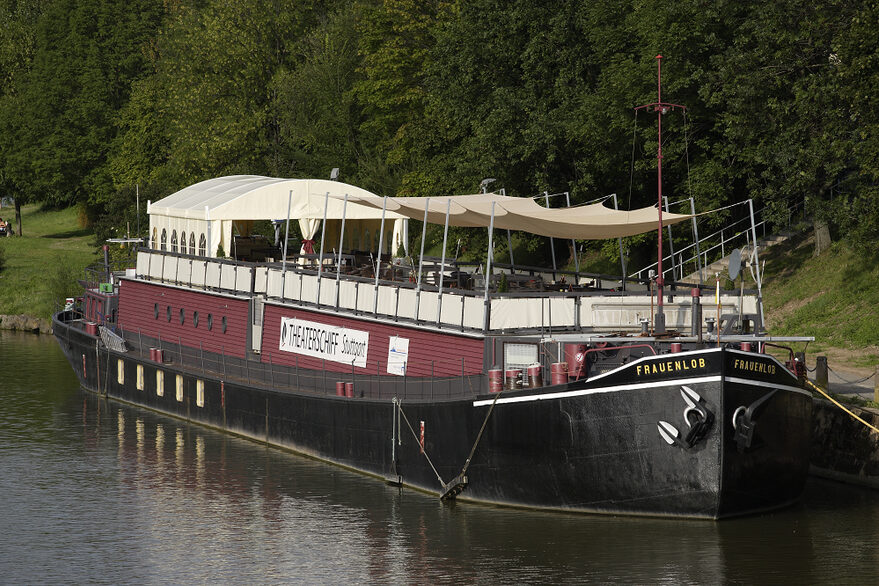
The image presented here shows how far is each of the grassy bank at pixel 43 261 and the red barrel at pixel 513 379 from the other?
1784 inches

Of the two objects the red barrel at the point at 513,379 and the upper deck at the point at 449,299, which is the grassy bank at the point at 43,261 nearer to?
the upper deck at the point at 449,299

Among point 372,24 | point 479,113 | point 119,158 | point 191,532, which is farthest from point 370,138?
point 191,532

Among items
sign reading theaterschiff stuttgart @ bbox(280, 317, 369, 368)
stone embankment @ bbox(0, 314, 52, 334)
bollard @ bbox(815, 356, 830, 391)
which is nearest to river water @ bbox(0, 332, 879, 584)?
bollard @ bbox(815, 356, 830, 391)

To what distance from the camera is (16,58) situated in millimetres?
117562

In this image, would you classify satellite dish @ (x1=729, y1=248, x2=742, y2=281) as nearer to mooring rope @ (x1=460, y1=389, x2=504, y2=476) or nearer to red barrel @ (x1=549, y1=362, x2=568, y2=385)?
red barrel @ (x1=549, y1=362, x2=568, y2=385)

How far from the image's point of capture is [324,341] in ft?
118

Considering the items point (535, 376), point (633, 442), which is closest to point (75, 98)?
point (535, 376)

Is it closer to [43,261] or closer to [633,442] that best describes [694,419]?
[633,442]

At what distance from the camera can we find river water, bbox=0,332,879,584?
24.3 meters

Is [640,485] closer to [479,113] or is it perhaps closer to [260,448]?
[260,448]

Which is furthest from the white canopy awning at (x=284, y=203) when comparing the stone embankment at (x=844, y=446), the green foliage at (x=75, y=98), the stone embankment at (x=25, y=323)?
the green foliage at (x=75, y=98)

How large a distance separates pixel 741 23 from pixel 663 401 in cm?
2671

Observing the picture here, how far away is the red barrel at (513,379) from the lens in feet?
91.9

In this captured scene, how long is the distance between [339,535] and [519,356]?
18.9 feet
